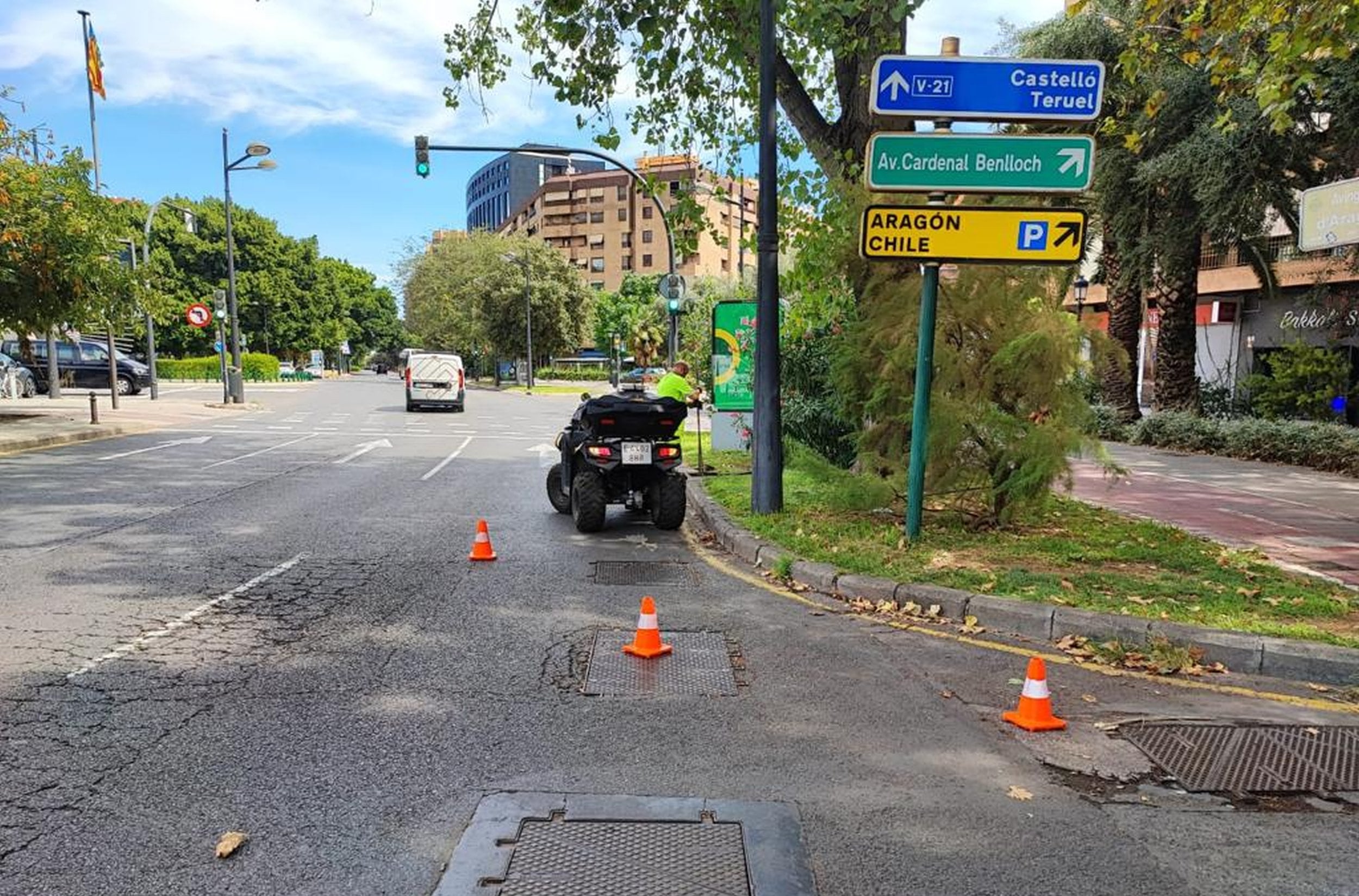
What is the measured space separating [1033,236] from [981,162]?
0.73 meters

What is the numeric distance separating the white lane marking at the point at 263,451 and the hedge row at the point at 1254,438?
44.6 feet

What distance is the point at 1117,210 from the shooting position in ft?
61.0

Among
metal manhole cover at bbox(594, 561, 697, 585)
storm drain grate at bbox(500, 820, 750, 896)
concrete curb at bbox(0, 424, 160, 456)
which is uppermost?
concrete curb at bbox(0, 424, 160, 456)

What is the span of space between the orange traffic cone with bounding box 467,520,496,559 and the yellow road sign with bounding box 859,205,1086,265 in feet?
13.1

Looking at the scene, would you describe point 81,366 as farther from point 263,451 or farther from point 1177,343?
point 1177,343

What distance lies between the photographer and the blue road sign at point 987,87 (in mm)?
6918

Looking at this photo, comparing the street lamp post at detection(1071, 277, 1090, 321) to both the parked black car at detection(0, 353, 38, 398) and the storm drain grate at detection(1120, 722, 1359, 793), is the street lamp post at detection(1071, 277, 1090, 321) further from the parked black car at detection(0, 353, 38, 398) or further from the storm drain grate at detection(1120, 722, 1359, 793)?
the parked black car at detection(0, 353, 38, 398)

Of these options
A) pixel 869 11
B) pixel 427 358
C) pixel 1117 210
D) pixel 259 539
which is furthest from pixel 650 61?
pixel 427 358

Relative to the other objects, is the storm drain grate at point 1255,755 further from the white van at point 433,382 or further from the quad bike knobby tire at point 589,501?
the white van at point 433,382

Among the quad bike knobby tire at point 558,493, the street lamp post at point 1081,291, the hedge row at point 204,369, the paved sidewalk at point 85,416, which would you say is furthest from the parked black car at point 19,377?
the street lamp post at point 1081,291

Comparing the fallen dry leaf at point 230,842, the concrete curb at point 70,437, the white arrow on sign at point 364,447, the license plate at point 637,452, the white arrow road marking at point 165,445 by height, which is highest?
the license plate at point 637,452

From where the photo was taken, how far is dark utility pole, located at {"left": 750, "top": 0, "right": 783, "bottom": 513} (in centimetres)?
859

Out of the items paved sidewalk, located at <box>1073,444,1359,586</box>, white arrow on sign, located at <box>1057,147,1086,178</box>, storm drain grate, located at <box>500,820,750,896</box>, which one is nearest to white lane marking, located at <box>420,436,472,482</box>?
paved sidewalk, located at <box>1073,444,1359,586</box>

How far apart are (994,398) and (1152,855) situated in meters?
5.38
